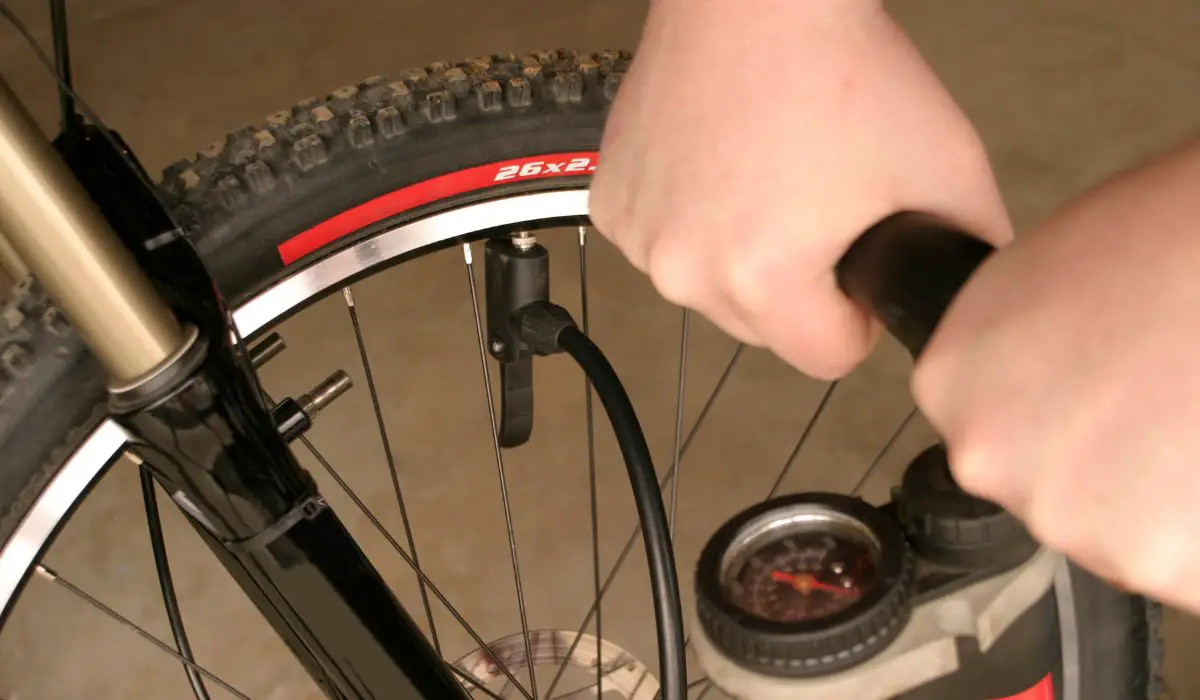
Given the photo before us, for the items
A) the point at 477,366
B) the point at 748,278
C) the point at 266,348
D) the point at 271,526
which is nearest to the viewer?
the point at 748,278

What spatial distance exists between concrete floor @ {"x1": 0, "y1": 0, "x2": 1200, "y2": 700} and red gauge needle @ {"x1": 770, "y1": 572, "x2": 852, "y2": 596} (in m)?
0.57

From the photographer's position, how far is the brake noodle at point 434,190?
0.57 metres

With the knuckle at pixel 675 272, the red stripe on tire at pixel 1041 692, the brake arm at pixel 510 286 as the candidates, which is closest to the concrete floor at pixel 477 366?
the brake arm at pixel 510 286

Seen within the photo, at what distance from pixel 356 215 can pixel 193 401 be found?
0.71 feet

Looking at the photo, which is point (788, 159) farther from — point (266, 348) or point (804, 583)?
point (266, 348)

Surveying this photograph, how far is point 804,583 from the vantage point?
444 mm

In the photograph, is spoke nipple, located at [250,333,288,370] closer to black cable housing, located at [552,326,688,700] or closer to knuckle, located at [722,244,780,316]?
black cable housing, located at [552,326,688,700]

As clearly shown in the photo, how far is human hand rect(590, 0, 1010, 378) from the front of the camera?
0.94 ft

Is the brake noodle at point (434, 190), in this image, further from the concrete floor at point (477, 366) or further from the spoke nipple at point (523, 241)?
the concrete floor at point (477, 366)

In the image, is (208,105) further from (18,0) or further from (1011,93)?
(1011,93)

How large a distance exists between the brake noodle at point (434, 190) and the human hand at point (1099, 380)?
0.42 m

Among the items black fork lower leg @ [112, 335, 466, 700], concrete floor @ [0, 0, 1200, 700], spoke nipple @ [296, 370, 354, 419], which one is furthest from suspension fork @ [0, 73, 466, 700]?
concrete floor @ [0, 0, 1200, 700]

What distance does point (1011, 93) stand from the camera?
1.46 meters

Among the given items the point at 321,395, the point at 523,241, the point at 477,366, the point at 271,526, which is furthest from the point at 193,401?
Answer: the point at 477,366
